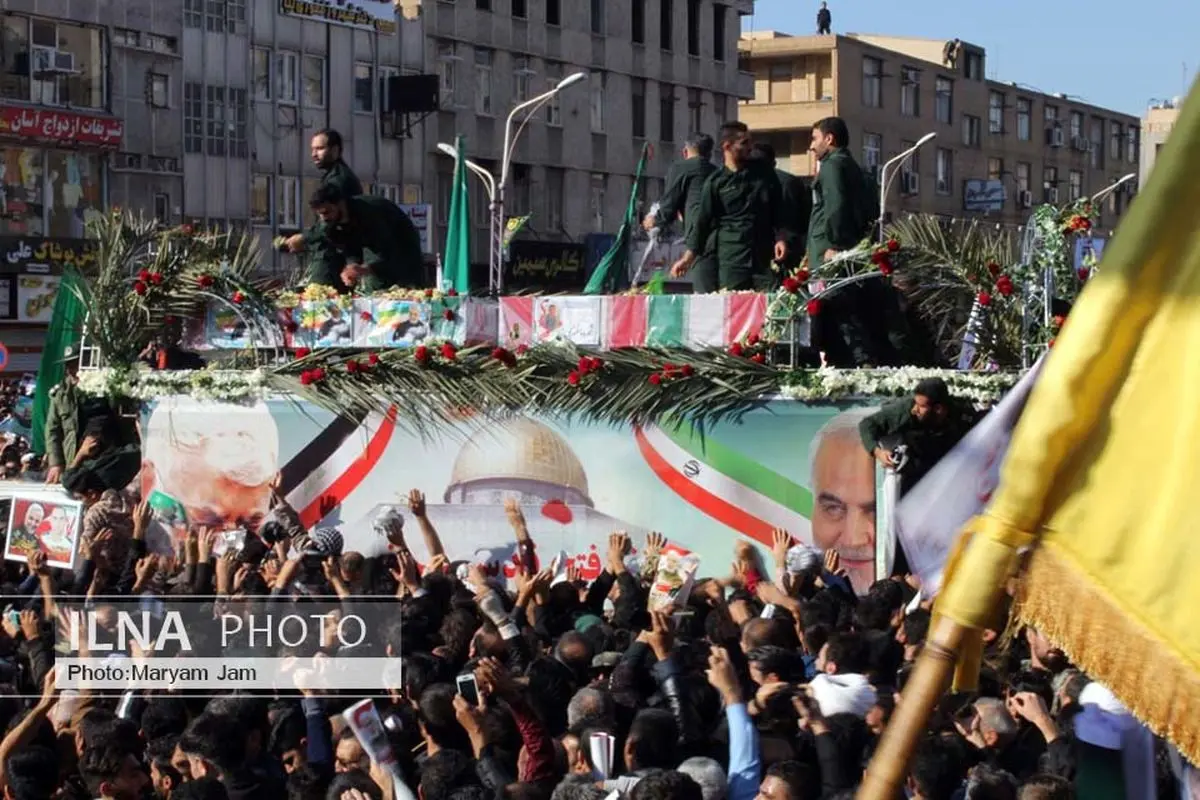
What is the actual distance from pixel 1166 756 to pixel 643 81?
2097 inches

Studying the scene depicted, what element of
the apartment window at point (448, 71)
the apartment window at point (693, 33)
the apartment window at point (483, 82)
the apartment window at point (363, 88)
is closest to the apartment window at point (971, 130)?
the apartment window at point (693, 33)

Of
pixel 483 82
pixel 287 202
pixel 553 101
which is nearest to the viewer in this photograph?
pixel 287 202

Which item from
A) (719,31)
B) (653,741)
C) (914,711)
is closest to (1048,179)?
(719,31)

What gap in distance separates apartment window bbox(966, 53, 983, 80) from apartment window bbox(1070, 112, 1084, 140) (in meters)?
6.45

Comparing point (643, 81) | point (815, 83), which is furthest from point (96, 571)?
point (815, 83)

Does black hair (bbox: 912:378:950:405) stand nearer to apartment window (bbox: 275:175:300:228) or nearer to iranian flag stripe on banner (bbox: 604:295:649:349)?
iranian flag stripe on banner (bbox: 604:295:649:349)

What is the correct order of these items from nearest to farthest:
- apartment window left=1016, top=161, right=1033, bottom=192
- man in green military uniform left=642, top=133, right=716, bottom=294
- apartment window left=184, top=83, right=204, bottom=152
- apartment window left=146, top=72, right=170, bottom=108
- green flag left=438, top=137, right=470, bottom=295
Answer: man in green military uniform left=642, top=133, right=716, bottom=294 → green flag left=438, top=137, right=470, bottom=295 → apartment window left=146, top=72, right=170, bottom=108 → apartment window left=184, top=83, right=204, bottom=152 → apartment window left=1016, top=161, right=1033, bottom=192

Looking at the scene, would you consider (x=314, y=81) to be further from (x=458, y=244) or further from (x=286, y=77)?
(x=458, y=244)

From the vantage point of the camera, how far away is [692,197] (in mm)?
13906

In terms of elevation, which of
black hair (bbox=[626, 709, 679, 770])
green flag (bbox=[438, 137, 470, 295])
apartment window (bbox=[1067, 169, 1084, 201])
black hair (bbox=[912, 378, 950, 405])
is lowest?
black hair (bbox=[626, 709, 679, 770])

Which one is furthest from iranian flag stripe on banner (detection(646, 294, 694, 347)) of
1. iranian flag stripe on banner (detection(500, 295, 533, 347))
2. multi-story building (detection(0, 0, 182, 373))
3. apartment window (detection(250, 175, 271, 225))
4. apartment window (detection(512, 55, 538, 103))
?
apartment window (detection(512, 55, 538, 103))

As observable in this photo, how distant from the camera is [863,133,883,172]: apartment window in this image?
66831 millimetres

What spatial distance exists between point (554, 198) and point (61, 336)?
40429mm

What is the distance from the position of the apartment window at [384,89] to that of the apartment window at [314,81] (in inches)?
77.8
